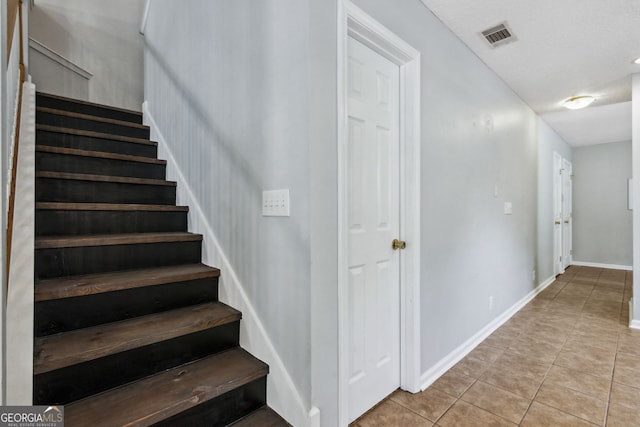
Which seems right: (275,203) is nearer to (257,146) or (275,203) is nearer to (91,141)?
(257,146)

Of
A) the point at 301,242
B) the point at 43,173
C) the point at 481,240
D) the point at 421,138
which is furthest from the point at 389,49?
the point at 43,173

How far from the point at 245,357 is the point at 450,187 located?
1.78 m

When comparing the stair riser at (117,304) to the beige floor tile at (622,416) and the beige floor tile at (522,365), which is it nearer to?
the beige floor tile at (522,365)

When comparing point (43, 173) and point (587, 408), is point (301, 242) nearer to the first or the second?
point (43, 173)

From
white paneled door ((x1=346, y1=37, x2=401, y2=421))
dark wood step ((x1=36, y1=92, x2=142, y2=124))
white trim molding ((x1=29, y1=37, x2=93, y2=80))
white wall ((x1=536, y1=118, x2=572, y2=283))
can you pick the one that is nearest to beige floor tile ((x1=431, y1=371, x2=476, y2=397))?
white paneled door ((x1=346, y1=37, x2=401, y2=421))

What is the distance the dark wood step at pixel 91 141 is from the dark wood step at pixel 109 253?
982 millimetres

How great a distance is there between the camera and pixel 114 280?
1.48 meters

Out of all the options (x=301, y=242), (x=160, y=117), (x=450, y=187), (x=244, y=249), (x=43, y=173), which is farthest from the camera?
(x=160, y=117)

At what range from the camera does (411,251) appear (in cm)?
187

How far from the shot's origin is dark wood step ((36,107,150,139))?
92.1 inches

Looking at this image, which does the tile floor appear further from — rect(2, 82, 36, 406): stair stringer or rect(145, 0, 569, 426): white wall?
rect(2, 82, 36, 406): stair stringer

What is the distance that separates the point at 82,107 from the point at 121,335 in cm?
251

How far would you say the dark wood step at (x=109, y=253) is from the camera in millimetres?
1462

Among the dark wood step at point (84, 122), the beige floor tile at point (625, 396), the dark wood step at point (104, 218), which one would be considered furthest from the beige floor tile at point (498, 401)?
the dark wood step at point (84, 122)
